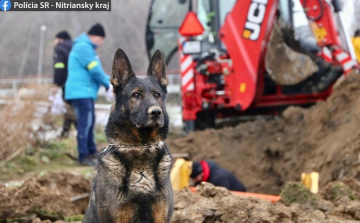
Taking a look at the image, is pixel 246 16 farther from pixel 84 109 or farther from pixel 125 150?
pixel 125 150

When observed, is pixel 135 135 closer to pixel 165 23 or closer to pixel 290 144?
pixel 290 144

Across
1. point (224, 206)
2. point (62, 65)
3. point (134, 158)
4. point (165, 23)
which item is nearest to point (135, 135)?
point (134, 158)

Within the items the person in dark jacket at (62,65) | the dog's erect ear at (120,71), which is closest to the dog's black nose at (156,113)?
the dog's erect ear at (120,71)

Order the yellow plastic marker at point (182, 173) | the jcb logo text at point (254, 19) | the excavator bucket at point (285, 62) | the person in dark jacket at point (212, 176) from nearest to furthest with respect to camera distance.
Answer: the yellow plastic marker at point (182, 173) → the person in dark jacket at point (212, 176) → the jcb logo text at point (254, 19) → the excavator bucket at point (285, 62)

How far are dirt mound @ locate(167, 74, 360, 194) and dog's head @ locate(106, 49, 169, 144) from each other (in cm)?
519

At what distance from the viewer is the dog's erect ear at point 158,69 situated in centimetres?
516

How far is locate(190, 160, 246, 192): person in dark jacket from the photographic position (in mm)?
9641

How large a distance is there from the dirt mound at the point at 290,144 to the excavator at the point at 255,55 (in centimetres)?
59

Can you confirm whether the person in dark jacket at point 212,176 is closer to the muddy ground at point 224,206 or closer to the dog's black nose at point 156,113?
the muddy ground at point 224,206

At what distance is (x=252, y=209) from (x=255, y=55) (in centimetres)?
698

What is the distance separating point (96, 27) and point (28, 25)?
30511 millimetres

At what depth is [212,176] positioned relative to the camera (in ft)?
32.3

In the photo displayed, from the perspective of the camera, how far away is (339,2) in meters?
11.4

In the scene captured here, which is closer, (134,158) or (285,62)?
(134,158)
